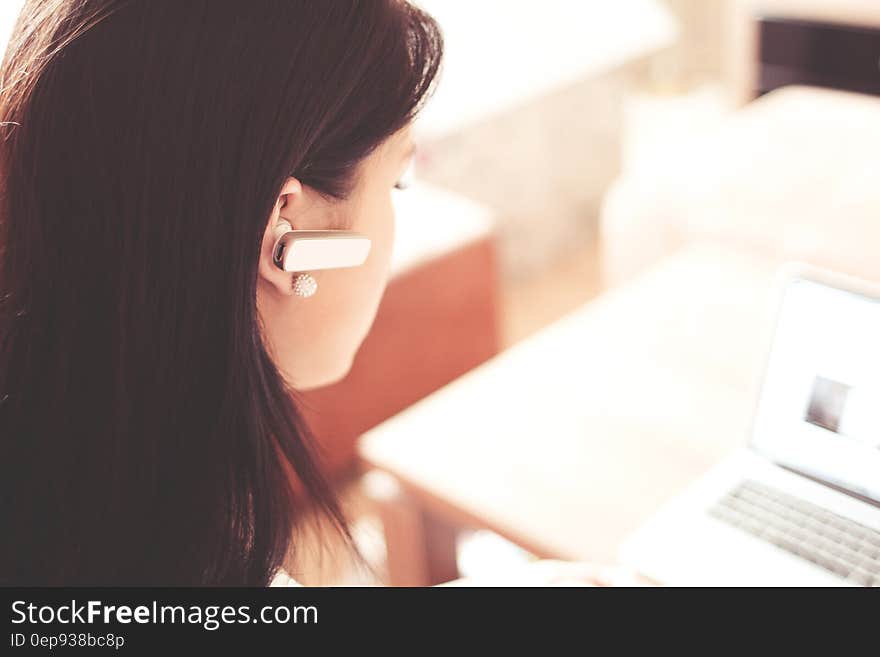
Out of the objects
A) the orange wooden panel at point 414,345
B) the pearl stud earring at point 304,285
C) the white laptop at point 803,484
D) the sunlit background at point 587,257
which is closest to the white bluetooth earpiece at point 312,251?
the pearl stud earring at point 304,285

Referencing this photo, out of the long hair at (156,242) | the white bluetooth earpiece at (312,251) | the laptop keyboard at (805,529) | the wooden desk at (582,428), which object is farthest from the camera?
the wooden desk at (582,428)

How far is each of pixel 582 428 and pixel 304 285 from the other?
42 cm

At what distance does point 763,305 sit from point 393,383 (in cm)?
83

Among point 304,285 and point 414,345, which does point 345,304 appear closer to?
point 304,285

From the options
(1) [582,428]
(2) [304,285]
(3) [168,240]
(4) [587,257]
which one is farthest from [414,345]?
(3) [168,240]

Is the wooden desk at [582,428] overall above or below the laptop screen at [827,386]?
below

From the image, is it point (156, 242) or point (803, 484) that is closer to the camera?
point (156, 242)

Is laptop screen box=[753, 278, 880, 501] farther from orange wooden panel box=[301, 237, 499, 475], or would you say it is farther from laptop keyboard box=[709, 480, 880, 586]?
orange wooden panel box=[301, 237, 499, 475]

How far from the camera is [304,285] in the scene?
73 centimetres

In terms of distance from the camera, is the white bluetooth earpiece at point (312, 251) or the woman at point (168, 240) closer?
the woman at point (168, 240)

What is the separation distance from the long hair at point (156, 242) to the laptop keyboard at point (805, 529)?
0.43 m

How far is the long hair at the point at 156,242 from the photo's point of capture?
56 centimetres

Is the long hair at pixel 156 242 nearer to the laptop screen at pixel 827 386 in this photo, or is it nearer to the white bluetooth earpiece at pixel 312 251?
the white bluetooth earpiece at pixel 312 251

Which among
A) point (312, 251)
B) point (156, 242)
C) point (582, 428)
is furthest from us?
point (582, 428)
